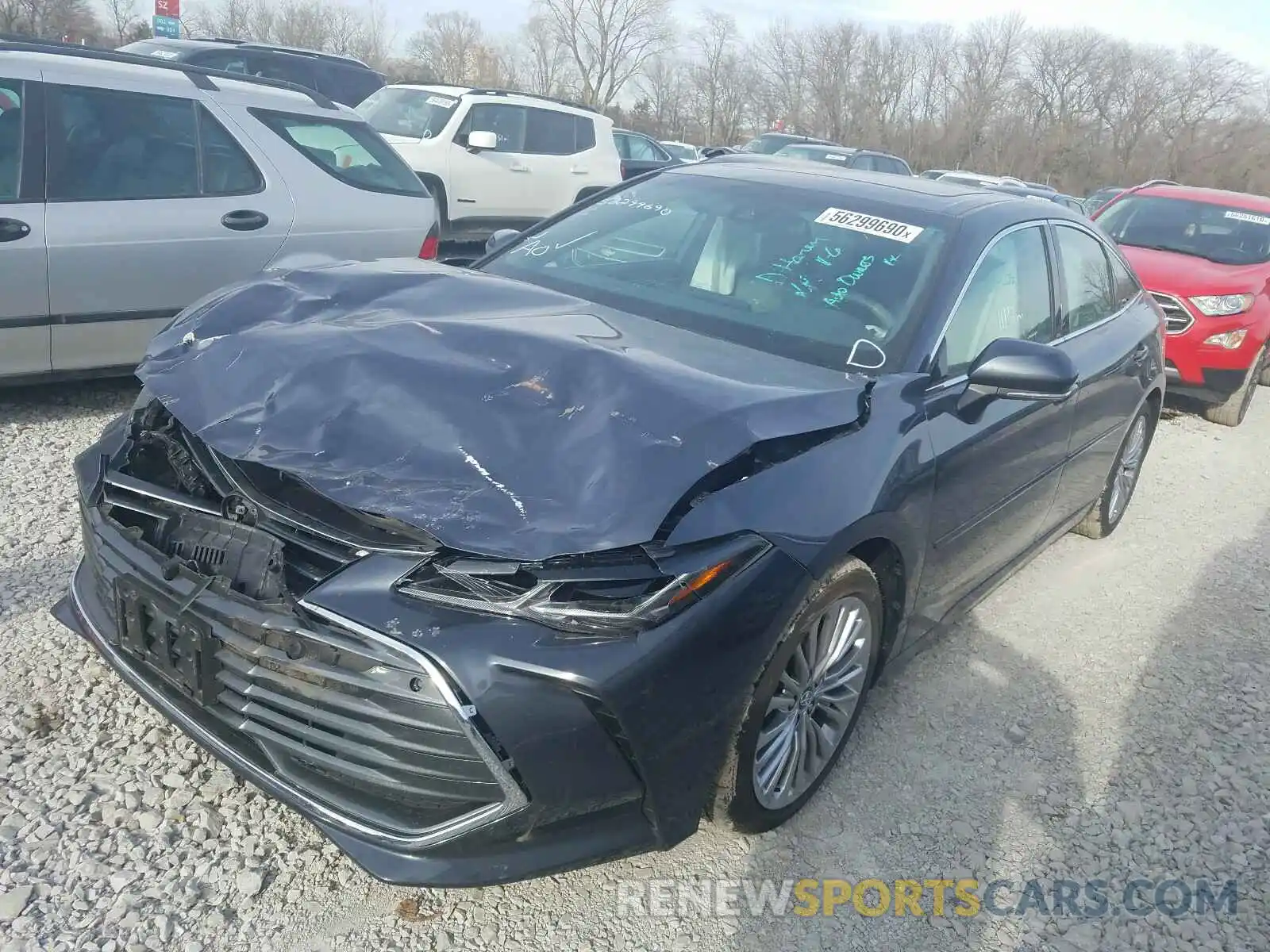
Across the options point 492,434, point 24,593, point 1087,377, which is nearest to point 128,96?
point 24,593

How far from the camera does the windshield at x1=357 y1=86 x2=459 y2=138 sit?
401 inches

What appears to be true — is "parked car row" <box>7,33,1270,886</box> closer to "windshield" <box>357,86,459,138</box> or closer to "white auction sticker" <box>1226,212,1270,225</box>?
"white auction sticker" <box>1226,212,1270,225</box>

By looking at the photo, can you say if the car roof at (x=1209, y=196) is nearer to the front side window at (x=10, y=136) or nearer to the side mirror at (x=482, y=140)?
the side mirror at (x=482, y=140)

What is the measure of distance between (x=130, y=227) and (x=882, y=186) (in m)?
3.43

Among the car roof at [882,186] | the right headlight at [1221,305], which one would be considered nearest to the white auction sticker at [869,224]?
the car roof at [882,186]

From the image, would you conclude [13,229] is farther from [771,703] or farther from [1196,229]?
[1196,229]

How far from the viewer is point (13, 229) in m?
4.34

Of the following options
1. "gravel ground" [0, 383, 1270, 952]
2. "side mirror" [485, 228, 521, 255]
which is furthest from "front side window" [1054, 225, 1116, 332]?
"side mirror" [485, 228, 521, 255]

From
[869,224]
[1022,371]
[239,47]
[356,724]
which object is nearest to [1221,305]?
[869,224]

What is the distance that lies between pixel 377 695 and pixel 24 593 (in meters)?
2.04

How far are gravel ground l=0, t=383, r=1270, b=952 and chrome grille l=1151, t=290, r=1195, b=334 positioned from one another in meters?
3.80

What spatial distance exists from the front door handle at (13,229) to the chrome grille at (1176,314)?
7290 mm

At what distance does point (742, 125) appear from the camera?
5581cm

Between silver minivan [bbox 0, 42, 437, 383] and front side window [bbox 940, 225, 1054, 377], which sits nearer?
front side window [bbox 940, 225, 1054, 377]
